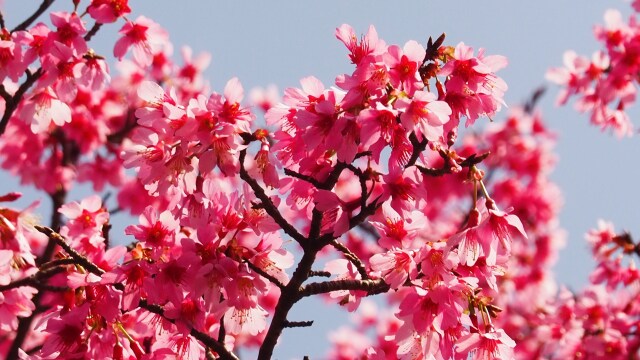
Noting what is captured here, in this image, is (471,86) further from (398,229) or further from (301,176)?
(301,176)

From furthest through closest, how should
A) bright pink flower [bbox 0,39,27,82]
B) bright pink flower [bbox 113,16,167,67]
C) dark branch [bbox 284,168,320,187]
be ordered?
bright pink flower [bbox 113,16,167,67] → bright pink flower [bbox 0,39,27,82] → dark branch [bbox 284,168,320,187]

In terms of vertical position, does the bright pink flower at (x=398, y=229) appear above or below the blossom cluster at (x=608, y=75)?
below

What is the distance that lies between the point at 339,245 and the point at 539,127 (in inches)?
295

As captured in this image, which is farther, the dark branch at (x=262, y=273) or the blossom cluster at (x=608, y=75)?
the blossom cluster at (x=608, y=75)

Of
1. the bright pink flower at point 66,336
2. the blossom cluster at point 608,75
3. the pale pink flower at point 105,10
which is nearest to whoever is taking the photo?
the bright pink flower at point 66,336

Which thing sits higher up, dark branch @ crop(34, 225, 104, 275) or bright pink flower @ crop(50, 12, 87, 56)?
bright pink flower @ crop(50, 12, 87, 56)

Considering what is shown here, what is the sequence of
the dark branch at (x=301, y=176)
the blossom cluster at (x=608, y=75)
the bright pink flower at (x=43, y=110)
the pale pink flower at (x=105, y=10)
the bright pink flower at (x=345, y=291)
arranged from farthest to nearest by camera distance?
1. the blossom cluster at (x=608, y=75)
2. the bright pink flower at (x=43, y=110)
3. the pale pink flower at (x=105, y=10)
4. the bright pink flower at (x=345, y=291)
5. the dark branch at (x=301, y=176)

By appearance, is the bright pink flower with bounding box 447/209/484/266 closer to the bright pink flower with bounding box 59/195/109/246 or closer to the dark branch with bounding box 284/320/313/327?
the dark branch with bounding box 284/320/313/327

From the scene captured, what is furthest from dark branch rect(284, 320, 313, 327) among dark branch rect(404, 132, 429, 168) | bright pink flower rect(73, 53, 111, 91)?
bright pink flower rect(73, 53, 111, 91)

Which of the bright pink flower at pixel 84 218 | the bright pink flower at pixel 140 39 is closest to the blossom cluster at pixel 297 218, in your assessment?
the bright pink flower at pixel 84 218

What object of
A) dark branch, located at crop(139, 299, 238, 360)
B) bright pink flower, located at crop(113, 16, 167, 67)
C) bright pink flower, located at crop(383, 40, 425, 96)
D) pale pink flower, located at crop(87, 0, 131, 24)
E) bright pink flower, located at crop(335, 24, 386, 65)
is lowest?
dark branch, located at crop(139, 299, 238, 360)

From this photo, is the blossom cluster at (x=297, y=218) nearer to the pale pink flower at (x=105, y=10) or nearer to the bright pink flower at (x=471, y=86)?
the bright pink flower at (x=471, y=86)

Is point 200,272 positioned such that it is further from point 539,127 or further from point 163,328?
point 539,127

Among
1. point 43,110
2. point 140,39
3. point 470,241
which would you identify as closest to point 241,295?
point 470,241
